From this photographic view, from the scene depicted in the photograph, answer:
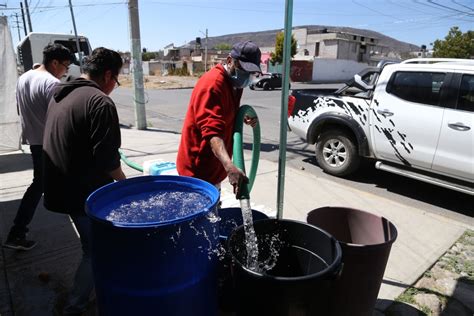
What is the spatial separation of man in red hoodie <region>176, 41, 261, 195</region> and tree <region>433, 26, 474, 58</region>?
150 feet

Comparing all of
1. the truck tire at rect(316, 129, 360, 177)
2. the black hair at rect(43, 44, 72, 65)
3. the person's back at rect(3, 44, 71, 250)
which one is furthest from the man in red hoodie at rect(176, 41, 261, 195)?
the truck tire at rect(316, 129, 360, 177)

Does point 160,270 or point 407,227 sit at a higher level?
point 160,270

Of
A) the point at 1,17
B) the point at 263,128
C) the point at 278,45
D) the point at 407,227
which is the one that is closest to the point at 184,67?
the point at 278,45

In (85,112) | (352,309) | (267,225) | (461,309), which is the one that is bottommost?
(461,309)

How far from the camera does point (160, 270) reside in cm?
163

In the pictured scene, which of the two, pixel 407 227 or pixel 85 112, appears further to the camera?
pixel 407 227

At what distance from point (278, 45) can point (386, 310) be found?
44.8 m

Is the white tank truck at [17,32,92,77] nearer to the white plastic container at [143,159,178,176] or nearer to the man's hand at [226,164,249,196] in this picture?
the white plastic container at [143,159,178,176]

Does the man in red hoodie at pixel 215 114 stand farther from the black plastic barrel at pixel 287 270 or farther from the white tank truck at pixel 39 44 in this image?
the white tank truck at pixel 39 44

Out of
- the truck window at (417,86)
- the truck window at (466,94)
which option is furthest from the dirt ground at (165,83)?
the truck window at (466,94)

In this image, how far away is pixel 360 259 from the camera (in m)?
2.05

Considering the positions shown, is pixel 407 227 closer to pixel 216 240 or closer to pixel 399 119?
pixel 399 119

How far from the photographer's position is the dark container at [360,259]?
6.72 ft

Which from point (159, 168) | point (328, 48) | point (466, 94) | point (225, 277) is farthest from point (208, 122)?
point (328, 48)
